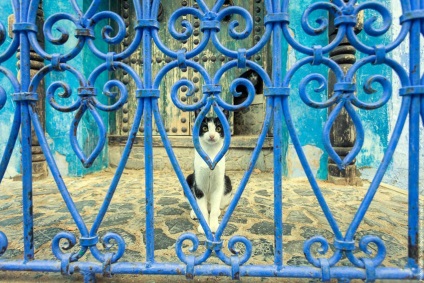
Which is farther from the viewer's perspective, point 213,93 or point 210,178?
point 210,178

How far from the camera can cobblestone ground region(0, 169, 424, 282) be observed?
1299 millimetres

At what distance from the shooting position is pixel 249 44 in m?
3.92

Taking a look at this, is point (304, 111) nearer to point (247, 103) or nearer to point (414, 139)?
point (414, 139)

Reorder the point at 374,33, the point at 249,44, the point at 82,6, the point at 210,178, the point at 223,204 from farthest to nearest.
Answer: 1. the point at 249,44
2. the point at 82,6
3. the point at 223,204
4. the point at 210,178
5. the point at 374,33

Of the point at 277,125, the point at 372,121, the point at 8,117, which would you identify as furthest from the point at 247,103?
the point at 8,117

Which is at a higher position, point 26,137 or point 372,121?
point 372,121

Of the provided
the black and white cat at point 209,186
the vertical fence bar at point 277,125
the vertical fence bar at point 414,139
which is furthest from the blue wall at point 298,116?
the vertical fence bar at point 277,125

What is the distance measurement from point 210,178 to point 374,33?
1231 mm

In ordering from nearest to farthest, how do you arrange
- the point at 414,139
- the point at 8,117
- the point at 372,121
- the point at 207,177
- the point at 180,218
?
the point at 414,139
the point at 207,177
the point at 180,218
the point at 372,121
the point at 8,117

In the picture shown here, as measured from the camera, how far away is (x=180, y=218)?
6.15 ft

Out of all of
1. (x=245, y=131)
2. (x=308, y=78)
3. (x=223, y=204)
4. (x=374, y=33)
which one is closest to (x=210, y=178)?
(x=223, y=204)

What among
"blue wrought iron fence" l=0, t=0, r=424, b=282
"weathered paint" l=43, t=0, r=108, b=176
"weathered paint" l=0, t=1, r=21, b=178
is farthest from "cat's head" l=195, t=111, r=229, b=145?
"weathered paint" l=0, t=1, r=21, b=178

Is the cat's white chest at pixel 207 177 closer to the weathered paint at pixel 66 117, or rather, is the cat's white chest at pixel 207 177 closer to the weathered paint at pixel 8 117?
the weathered paint at pixel 66 117

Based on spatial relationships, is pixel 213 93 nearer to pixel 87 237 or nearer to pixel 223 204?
pixel 87 237
